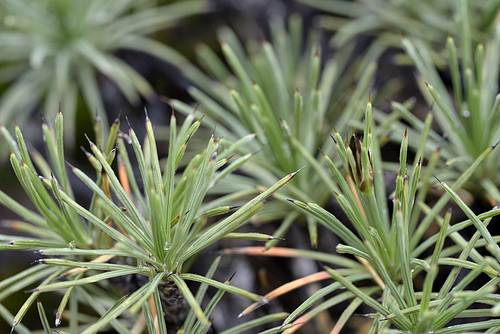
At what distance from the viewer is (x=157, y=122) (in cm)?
91

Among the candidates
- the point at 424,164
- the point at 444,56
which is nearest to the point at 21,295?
the point at 424,164

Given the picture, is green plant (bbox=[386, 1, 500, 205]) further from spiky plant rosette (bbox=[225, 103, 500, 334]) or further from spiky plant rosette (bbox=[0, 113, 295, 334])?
spiky plant rosette (bbox=[0, 113, 295, 334])

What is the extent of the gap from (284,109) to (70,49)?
0.47 meters

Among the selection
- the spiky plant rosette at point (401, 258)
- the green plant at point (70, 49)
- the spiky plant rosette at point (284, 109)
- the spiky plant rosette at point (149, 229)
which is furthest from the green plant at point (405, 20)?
the spiky plant rosette at point (149, 229)

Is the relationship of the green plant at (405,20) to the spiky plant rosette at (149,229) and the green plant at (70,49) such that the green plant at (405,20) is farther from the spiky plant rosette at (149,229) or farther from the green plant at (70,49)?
the spiky plant rosette at (149,229)

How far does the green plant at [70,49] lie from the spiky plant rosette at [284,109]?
142mm

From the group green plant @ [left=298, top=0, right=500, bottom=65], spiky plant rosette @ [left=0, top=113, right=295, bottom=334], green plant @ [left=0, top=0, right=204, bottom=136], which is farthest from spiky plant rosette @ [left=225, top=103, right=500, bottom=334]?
green plant @ [left=0, top=0, right=204, bottom=136]

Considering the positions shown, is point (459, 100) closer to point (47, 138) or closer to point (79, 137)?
point (47, 138)

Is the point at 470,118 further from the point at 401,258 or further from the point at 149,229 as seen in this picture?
the point at 149,229

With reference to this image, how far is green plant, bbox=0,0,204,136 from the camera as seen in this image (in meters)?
0.84

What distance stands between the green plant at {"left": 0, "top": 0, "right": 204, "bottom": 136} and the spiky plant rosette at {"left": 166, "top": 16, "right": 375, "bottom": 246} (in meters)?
0.14

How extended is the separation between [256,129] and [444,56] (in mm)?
382

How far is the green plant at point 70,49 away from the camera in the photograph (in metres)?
0.84

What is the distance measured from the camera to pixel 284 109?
2.17 ft
